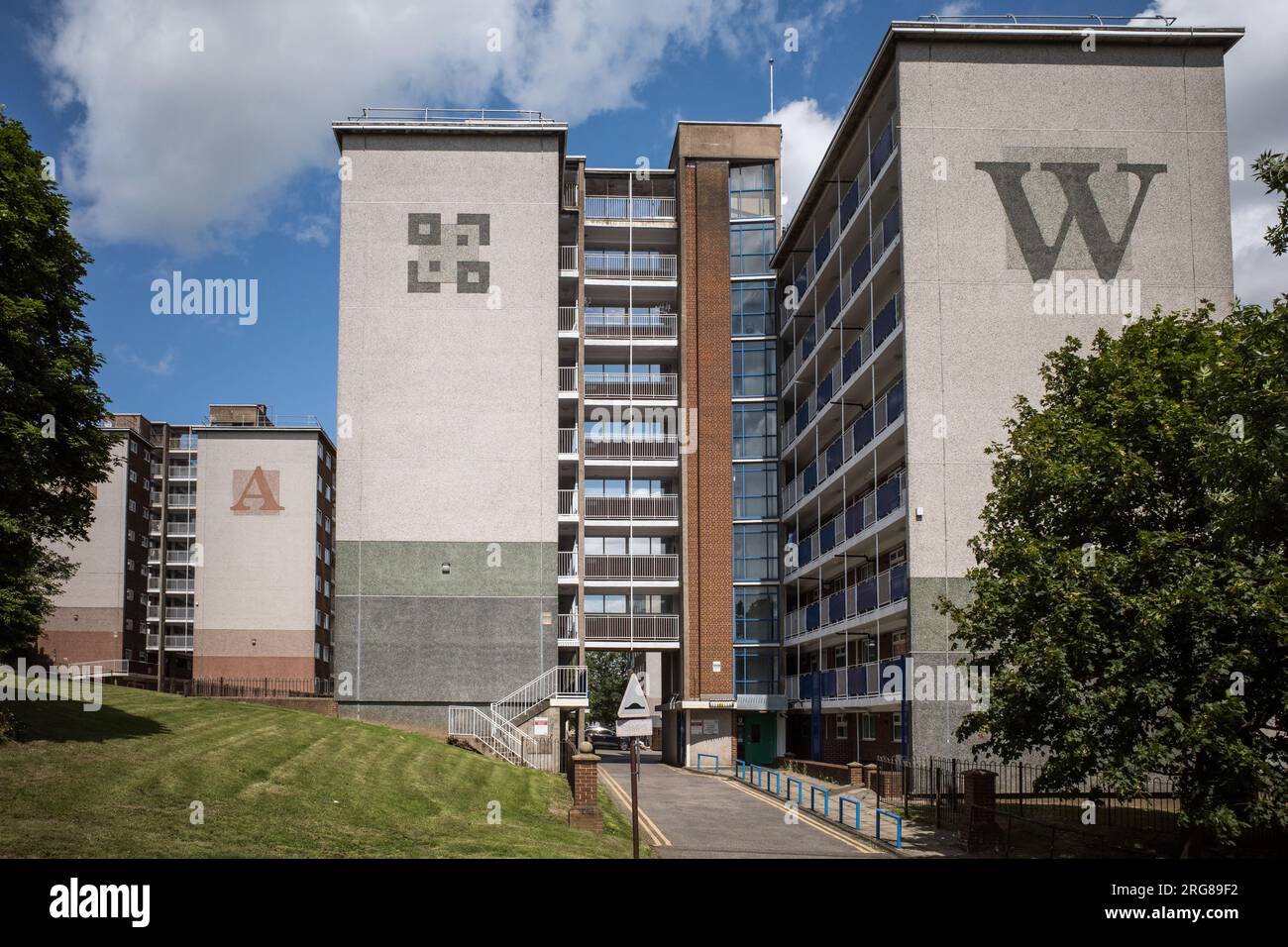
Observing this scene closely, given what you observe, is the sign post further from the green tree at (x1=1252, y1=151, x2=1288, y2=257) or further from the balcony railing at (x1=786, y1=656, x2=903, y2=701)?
the balcony railing at (x1=786, y1=656, x2=903, y2=701)

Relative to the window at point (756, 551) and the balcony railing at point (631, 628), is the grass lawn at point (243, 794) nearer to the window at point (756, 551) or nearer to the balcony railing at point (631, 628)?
the balcony railing at point (631, 628)

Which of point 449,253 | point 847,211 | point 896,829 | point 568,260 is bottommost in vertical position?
point 896,829

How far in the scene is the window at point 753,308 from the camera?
53.6m

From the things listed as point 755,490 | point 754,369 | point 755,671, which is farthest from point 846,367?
point 755,671

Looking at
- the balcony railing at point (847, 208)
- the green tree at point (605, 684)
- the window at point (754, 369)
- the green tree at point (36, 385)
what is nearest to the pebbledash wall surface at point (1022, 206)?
the balcony railing at point (847, 208)

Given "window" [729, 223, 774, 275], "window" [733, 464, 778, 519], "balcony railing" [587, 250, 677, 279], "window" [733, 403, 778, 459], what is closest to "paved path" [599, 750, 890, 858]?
"window" [733, 464, 778, 519]

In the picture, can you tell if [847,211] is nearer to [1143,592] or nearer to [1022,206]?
[1022,206]

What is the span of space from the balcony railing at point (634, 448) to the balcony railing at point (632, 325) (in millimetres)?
4734

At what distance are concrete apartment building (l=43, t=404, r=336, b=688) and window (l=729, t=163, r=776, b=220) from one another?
39645 millimetres

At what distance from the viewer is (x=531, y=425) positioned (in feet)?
146

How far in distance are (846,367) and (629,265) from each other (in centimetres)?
1471

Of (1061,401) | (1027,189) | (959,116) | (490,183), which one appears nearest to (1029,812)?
(1061,401)

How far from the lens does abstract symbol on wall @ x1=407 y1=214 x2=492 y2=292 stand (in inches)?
1772
